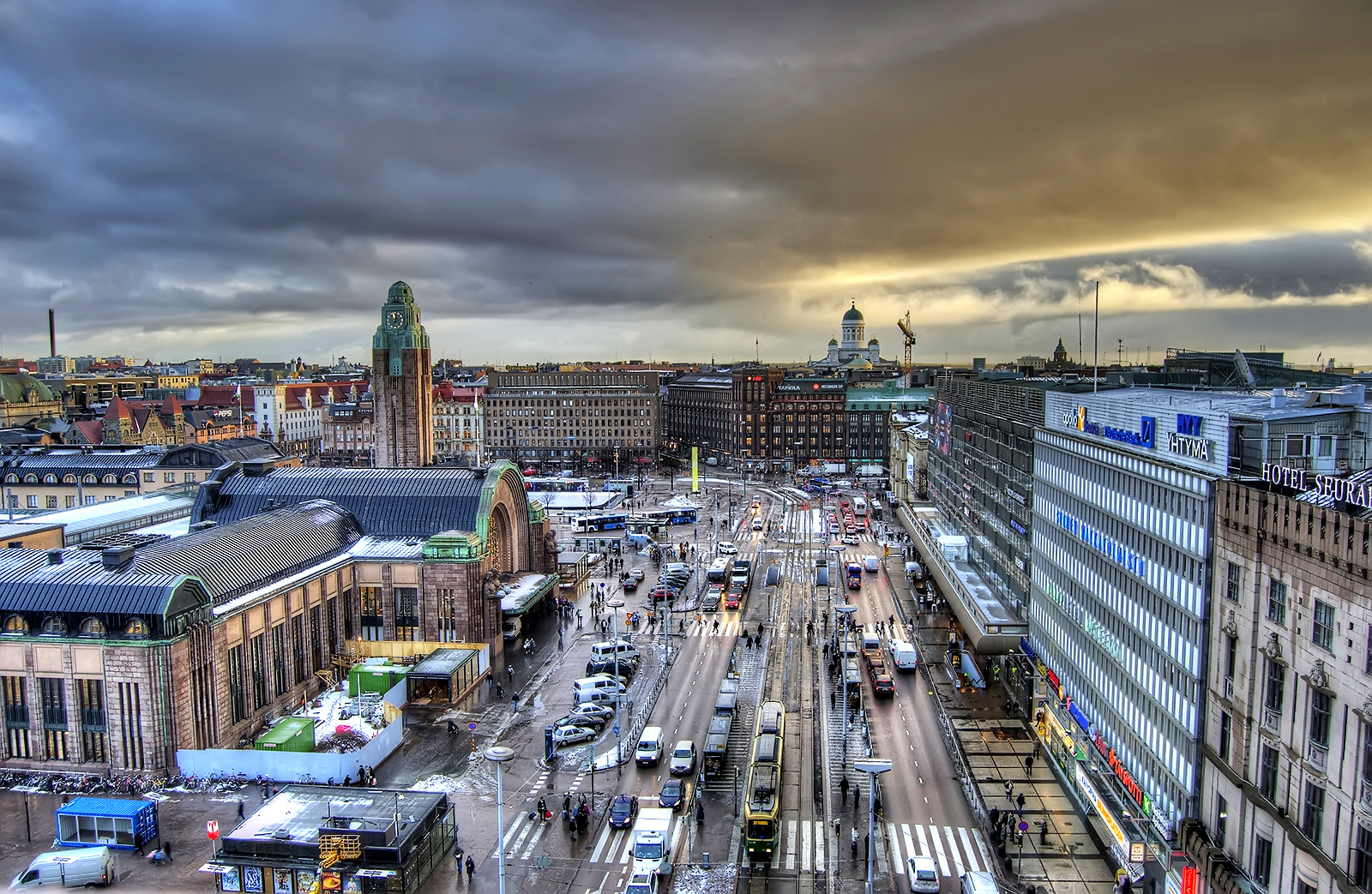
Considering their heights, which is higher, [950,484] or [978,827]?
[950,484]

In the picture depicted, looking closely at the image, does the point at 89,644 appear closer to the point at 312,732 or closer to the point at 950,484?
the point at 312,732

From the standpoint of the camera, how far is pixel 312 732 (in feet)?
209

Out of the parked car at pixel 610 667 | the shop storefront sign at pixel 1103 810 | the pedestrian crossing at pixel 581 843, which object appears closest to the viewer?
the shop storefront sign at pixel 1103 810

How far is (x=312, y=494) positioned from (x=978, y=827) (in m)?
69.2

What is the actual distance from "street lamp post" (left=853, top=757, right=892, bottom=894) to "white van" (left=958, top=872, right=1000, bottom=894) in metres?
4.65

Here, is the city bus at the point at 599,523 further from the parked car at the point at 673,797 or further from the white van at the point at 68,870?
the white van at the point at 68,870

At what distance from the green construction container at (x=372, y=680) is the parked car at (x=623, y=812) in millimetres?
24303

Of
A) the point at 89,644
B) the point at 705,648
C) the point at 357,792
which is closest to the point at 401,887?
the point at 357,792

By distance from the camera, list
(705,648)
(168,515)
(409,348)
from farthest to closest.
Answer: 1. (409,348)
2. (168,515)
3. (705,648)

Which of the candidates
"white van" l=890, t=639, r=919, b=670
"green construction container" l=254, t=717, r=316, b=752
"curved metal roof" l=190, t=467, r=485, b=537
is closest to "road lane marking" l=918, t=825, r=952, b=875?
"white van" l=890, t=639, r=919, b=670

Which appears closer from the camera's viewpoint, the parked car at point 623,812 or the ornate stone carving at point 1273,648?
the ornate stone carving at point 1273,648

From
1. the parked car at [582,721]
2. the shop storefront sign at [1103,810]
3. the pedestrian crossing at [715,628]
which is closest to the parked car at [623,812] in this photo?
the parked car at [582,721]

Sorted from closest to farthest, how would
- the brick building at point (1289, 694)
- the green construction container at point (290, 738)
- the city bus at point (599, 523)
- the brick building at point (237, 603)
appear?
1. the brick building at point (1289, 694)
2. the brick building at point (237, 603)
3. the green construction container at point (290, 738)
4. the city bus at point (599, 523)

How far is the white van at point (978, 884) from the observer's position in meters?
45.6
